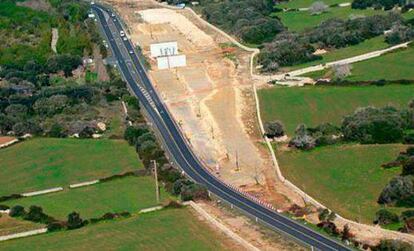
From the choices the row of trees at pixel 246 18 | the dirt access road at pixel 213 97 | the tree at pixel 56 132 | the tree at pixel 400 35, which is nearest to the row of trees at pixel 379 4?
the row of trees at pixel 246 18

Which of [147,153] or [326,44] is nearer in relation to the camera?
[147,153]

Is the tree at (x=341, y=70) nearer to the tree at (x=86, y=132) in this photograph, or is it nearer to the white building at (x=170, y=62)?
the white building at (x=170, y=62)

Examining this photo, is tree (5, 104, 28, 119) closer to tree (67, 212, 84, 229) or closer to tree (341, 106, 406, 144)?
tree (67, 212, 84, 229)

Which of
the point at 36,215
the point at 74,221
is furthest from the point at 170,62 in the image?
the point at 74,221

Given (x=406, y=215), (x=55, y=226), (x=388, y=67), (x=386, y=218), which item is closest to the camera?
(x=386, y=218)

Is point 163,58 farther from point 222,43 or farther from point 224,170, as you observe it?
point 224,170

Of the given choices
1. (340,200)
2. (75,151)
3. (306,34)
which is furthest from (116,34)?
(340,200)

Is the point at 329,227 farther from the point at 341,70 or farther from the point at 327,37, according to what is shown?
the point at 327,37
